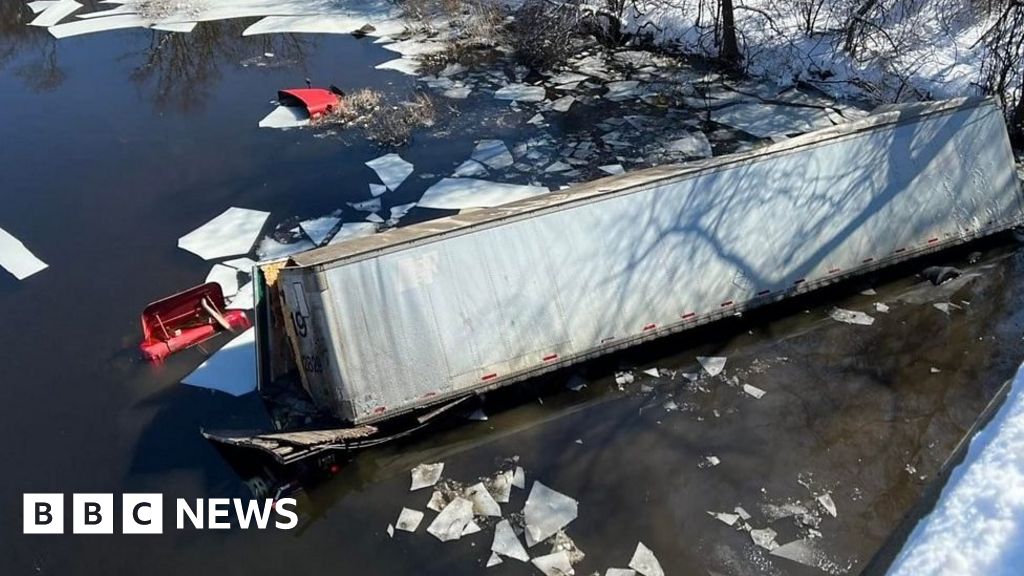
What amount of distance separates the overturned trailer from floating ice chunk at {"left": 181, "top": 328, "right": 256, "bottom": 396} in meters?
0.73

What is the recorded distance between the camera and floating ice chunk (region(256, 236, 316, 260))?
12875 millimetres

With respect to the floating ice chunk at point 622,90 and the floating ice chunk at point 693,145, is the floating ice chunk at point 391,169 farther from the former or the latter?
the floating ice chunk at point 622,90

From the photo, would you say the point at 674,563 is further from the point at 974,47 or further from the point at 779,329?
the point at 974,47

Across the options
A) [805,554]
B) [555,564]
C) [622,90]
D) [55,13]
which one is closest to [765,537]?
[805,554]

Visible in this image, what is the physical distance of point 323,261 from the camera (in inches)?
352

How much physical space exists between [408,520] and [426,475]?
671 mm

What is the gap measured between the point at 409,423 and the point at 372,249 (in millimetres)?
2181

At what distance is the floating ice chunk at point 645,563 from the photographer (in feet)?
26.1

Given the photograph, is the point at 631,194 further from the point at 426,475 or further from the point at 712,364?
the point at 426,475

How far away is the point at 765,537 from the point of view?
823cm

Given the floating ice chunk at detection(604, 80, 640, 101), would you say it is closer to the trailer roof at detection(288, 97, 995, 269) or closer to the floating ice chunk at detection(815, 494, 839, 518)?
the trailer roof at detection(288, 97, 995, 269)

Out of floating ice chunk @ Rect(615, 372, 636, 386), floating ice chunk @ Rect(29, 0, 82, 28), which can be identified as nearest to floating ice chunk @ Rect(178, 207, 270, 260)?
floating ice chunk @ Rect(615, 372, 636, 386)

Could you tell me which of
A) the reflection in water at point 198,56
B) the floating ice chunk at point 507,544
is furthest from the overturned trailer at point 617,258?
the reflection in water at point 198,56

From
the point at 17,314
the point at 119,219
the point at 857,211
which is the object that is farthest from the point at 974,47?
the point at 17,314
